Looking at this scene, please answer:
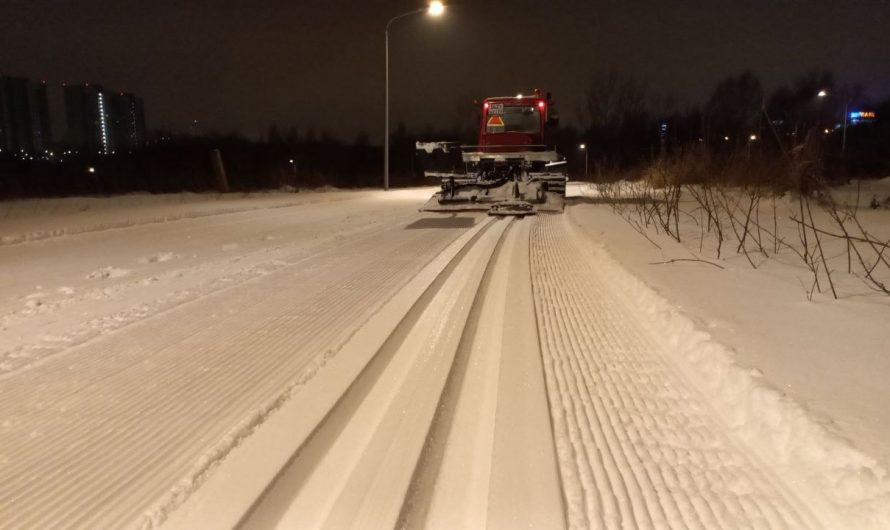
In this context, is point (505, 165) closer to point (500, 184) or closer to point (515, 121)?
point (500, 184)

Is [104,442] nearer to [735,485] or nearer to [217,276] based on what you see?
[735,485]

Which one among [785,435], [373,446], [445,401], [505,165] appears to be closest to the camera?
[785,435]

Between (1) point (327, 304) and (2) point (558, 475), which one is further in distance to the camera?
(1) point (327, 304)

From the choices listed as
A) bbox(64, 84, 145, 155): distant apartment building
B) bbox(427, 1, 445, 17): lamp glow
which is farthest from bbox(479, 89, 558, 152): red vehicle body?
bbox(64, 84, 145, 155): distant apartment building

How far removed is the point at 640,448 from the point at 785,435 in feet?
2.48

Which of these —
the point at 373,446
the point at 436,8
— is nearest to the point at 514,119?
the point at 436,8

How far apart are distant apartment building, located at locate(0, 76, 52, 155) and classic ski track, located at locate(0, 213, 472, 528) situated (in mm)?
68551

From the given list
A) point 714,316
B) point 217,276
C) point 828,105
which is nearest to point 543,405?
point 714,316

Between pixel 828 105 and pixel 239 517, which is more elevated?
pixel 828 105

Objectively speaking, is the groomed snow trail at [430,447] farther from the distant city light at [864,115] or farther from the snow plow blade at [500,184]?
the distant city light at [864,115]

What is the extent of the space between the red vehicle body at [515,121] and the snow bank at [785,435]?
1574 cm

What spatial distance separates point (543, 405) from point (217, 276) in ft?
18.2

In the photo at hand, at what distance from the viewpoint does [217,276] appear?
25.8 ft

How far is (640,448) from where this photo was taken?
127 inches
